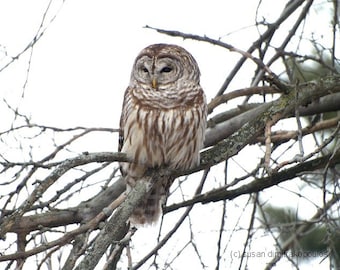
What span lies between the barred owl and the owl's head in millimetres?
11

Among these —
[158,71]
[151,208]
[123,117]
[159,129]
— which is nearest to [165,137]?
[159,129]

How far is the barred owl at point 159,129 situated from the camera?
5160mm

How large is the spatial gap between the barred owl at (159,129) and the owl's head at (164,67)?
0.04ft

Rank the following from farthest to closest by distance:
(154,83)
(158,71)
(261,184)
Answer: (158,71) → (154,83) → (261,184)

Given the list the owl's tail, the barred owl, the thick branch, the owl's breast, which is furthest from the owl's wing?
the thick branch

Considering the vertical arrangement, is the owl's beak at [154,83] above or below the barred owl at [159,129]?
above

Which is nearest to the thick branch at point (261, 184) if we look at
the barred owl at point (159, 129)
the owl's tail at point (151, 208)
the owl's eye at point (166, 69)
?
the barred owl at point (159, 129)

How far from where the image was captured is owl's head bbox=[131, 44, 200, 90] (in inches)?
224

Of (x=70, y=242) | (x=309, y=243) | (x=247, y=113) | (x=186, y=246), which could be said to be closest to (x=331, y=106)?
(x=247, y=113)

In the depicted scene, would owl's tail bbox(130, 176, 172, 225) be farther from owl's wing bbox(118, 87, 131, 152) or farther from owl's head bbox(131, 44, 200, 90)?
owl's head bbox(131, 44, 200, 90)

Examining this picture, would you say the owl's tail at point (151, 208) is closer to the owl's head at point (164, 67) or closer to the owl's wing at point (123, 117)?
the owl's wing at point (123, 117)

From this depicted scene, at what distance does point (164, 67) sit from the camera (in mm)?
5887

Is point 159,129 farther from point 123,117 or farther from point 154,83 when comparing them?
point 154,83

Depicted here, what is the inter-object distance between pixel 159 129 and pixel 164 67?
2.86 ft
